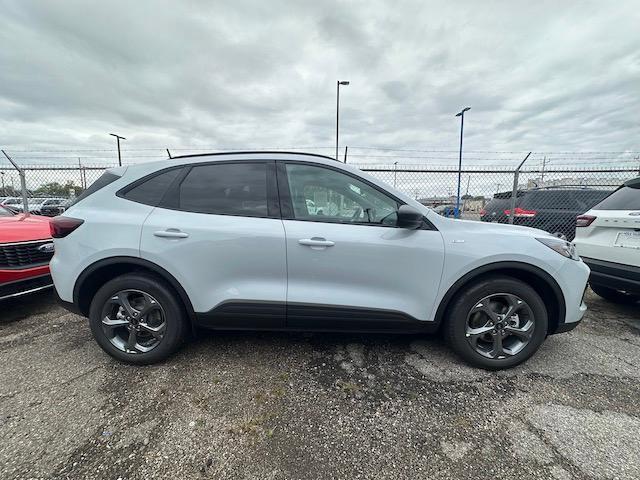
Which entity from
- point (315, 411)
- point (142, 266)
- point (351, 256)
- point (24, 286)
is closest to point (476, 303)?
point (351, 256)

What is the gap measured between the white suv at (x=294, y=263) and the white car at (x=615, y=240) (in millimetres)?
1128

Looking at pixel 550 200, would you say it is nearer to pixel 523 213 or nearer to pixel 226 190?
pixel 523 213

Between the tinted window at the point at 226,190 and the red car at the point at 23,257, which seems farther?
the red car at the point at 23,257

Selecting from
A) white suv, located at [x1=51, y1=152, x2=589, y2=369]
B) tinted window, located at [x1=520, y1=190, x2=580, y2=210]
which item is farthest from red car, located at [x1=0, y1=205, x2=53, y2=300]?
tinted window, located at [x1=520, y1=190, x2=580, y2=210]

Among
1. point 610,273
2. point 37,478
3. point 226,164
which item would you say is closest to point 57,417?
point 37,478

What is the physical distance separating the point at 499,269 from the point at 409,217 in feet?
2.96

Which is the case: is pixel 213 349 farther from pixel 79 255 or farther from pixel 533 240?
pixel 533 240

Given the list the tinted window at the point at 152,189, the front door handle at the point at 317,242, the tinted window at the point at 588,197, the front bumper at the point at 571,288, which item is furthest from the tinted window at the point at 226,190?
the tinted window at the point at 588,197

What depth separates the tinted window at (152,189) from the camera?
2.39m

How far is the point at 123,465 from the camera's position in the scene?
1.57m

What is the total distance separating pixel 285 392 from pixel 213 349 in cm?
89

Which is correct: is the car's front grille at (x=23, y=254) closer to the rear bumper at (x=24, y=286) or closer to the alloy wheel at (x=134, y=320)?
the rear bumper at (x=24, y=286)

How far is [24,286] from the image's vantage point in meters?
3.11

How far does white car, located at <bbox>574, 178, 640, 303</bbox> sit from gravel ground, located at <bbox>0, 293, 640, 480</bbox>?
2.15 feet
